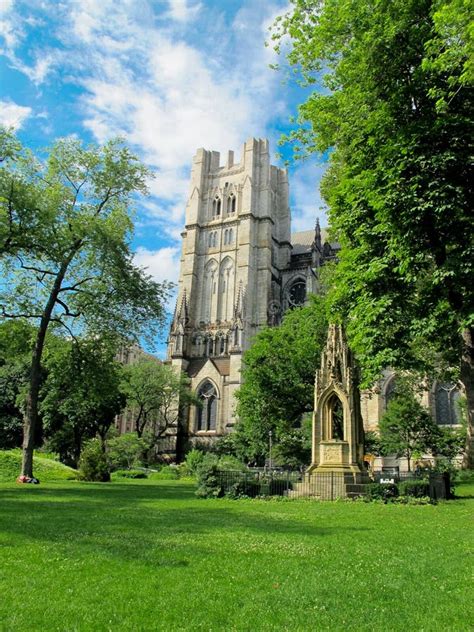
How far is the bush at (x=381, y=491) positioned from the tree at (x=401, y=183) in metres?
4.46

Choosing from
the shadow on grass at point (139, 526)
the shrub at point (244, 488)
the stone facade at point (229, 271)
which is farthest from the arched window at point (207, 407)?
the shadow on grass at point (139, 526)

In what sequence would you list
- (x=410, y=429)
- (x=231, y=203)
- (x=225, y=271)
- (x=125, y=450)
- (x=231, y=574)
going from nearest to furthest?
1. (x=231, y=574)
2. (x=410, y=429)
3. (x=125, y=450)
4. (x=225, y=271)
5. (x=231, y=203)

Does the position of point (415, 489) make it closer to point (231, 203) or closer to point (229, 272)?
point (229, 272)

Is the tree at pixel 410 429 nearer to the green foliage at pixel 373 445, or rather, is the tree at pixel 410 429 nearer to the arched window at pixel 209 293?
the green foliage at pixel 373 445

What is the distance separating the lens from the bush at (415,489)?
18547 millimetres

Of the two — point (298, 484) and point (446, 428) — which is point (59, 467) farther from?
point (446, 428)

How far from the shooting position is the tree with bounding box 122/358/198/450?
55594 mm

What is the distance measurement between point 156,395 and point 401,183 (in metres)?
46.2

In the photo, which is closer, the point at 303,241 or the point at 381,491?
the point at 381,491

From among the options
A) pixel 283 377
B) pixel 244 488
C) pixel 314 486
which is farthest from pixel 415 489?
pixel 283 377

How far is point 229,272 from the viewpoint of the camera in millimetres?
66625

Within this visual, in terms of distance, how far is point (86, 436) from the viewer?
51062 millimetres

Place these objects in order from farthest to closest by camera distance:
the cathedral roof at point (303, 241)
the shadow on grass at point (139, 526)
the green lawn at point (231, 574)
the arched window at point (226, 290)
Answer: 1. the cathedral roof at point (303, 241)
2. the arched window at point (226, 290)
3. the shadow on grass at point (139, 526)
4. the green lawn at point (231, 574)

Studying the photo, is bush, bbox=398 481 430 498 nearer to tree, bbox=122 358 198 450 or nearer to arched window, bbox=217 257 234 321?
tree, bbox=122 358 198 450
